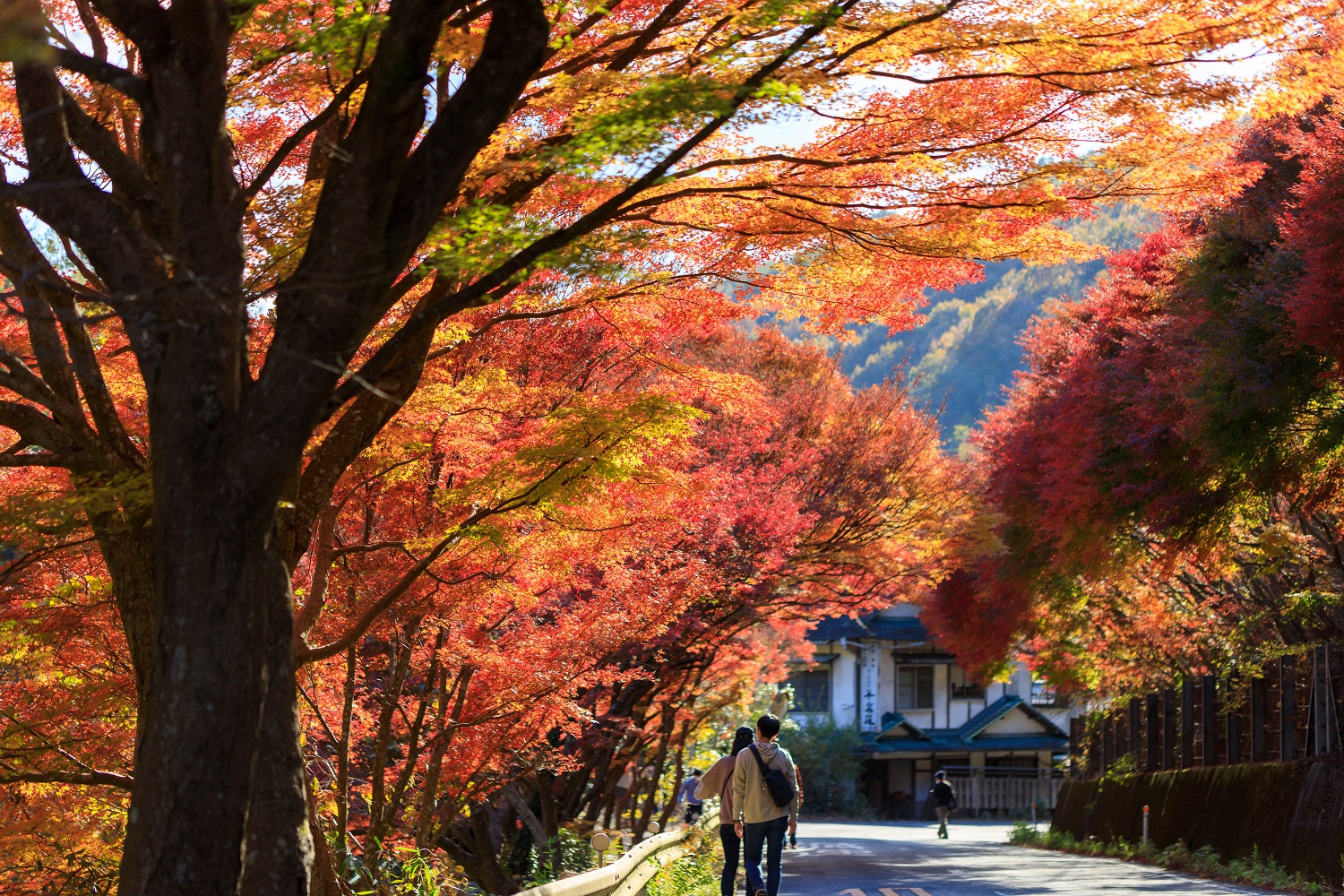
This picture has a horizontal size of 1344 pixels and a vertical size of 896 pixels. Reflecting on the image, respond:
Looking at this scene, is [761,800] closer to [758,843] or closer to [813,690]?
[758,843]

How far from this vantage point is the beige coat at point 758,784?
10.7m

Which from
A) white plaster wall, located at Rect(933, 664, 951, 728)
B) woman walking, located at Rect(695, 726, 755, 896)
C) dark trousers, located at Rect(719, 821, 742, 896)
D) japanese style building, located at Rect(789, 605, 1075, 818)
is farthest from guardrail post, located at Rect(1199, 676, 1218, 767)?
white plaster wall, located at Rect(933, 664, 951, 728)

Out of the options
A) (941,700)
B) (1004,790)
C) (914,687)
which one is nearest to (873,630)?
(914,687)

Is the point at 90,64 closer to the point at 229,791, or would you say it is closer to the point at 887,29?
the point at 229,791

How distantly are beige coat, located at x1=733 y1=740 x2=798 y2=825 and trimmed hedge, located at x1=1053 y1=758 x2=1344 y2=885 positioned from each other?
673cm

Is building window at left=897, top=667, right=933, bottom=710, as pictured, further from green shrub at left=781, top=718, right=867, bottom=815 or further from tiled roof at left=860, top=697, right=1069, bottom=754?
green shrub at left=781, top=718, right=867, bottom=815

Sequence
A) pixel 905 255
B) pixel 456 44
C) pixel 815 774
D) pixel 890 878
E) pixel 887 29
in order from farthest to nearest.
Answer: pixel 815 774 < pixel 890 878 < pixel 905 255 < pixel 887 29 < pixel 456 44

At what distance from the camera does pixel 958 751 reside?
48594 mm

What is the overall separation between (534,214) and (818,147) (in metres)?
1.77

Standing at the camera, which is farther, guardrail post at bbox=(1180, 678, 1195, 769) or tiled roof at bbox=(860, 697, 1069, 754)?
tiled roof at bbox=(860, 697, 1069, 754)

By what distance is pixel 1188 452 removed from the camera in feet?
49.5

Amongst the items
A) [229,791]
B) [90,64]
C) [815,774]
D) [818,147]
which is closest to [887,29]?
[818,147]

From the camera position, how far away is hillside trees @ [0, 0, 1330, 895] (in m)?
4.74

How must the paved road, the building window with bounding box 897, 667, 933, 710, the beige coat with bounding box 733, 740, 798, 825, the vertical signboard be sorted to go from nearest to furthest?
1. the beige coat with bounding box 733, 740, 798, 825
2. the paved road
3. the vertical signboard
4. the building window with bounding box 897, 667, 933, 710
